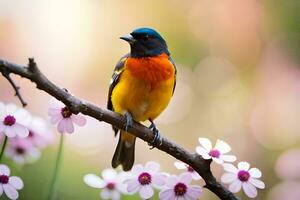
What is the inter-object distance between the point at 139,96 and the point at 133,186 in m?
0.53

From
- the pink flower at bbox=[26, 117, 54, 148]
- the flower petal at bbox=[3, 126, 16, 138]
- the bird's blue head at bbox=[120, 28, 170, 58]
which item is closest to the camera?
the flower petal at bbox=[3, 126, 16, 138]

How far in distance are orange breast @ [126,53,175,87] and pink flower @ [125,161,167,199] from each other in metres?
0.50

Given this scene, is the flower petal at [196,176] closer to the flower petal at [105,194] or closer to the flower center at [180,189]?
the flower center at [180,189]

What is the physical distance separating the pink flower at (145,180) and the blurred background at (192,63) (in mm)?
1163

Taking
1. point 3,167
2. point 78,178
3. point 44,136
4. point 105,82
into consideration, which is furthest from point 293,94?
point 3,167

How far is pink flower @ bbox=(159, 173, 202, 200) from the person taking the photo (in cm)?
115

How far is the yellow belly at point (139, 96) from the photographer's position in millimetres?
1653

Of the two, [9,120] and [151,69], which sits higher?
[151,69]

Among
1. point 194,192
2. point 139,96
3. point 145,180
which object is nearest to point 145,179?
point 145,180

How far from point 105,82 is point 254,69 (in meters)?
0.77

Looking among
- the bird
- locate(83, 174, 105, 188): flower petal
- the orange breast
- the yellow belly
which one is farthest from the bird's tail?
locate(83, 174, 105, 188): flower petal

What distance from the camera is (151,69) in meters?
1.68

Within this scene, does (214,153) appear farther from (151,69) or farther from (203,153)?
(151,69)

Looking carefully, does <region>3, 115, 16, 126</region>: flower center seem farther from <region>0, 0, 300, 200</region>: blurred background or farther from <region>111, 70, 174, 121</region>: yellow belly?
<region>0, 0, 300, 200</region>: blurred background
